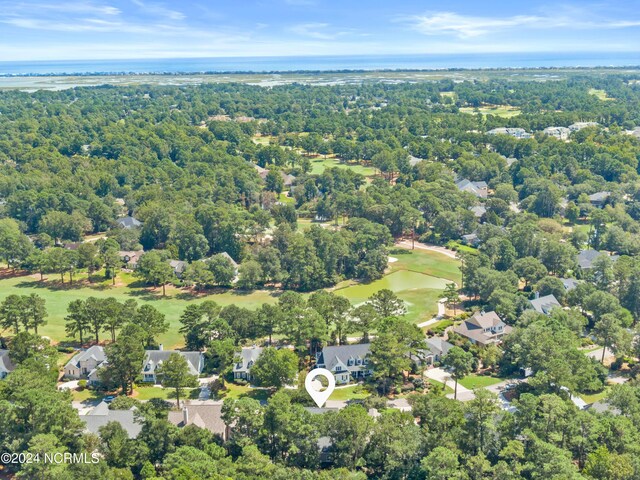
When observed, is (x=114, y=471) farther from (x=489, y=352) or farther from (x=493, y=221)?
(x=493, y=221)

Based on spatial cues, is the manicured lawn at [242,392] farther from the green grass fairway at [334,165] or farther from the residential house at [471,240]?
the green grass fairway at [334,165]

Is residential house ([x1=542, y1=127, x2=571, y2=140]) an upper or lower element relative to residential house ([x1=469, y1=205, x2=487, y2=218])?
upper

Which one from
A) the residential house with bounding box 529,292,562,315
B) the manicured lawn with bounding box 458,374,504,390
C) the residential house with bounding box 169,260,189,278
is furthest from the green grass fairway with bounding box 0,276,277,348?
the residential house with bounding box 529,292,562,315

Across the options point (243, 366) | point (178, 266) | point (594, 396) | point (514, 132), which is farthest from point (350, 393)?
point (514, 132)

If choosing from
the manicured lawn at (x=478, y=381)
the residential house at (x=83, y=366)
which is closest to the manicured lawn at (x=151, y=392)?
the residential house at (x=83, y=366)

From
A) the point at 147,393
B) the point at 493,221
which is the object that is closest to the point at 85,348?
the point at 147,393

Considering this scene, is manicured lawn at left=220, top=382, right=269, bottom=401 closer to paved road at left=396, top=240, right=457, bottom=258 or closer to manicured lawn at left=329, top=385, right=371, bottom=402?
manicured lawn at left=329, top=385, right=371, bottom=402
